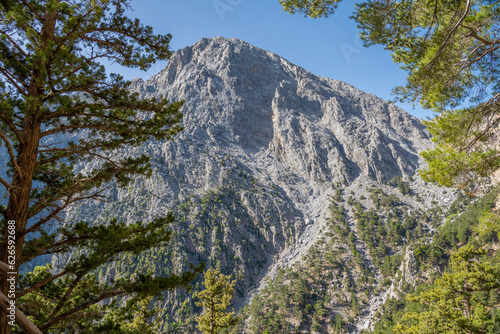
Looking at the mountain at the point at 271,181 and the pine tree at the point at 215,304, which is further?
the mountain at the point at 271,181

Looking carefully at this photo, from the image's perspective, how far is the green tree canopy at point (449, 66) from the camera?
7.07 m

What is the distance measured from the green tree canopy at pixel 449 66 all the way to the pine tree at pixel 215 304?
12868 millimetres

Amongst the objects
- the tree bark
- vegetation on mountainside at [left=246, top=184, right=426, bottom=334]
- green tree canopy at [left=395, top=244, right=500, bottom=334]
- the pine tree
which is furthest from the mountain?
the tree bark

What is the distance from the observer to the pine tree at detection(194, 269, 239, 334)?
15.8 meters

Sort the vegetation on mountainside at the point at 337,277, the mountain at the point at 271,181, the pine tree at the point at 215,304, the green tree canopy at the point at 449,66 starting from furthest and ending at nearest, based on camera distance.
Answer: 1. the mountain at the point at 271,181
2. the vegetation on mountainside at the point at 337,277
3. the pine tree at the point at 215,304
4. the green tree canopy at the point at 449,66

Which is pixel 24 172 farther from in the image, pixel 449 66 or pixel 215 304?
pixel 215 304

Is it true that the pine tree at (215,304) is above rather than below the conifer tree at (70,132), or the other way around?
below

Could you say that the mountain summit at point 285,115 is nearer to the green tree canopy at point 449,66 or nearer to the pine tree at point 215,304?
the pine tree at point 215,304

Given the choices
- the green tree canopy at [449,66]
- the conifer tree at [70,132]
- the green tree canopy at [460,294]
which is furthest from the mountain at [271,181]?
the green tree canopy at [449,66]

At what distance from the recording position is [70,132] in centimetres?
681

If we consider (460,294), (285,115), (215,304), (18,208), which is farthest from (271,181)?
(18,208)

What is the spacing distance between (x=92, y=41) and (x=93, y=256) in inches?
220

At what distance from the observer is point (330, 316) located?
79.0 m

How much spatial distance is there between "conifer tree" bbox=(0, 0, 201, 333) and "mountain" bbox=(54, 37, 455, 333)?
71082 millimetres
